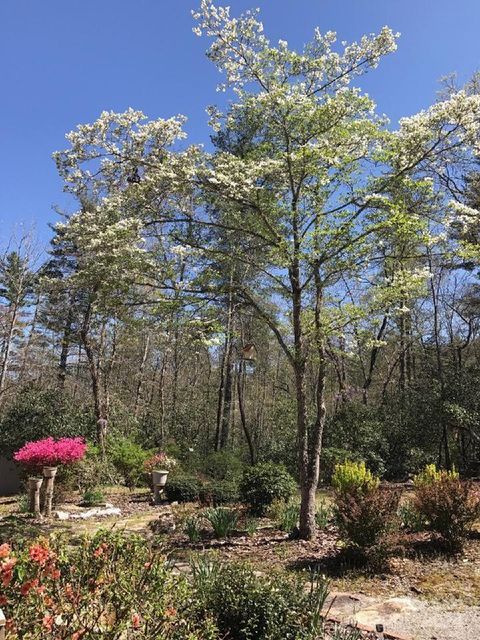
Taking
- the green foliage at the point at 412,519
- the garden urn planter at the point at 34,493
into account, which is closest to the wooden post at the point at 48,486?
the garden urn planter at the point at 34,493

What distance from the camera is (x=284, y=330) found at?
27.6 feet

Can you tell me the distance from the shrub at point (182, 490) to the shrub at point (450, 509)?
5.57m

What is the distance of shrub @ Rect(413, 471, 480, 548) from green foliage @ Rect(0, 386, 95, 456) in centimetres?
999

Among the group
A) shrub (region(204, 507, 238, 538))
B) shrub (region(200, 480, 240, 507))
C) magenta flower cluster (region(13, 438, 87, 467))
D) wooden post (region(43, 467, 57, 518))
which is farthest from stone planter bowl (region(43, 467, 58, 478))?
shrub (region(204, 507, 238, 538))

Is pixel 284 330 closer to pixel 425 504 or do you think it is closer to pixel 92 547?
pixel 425 504

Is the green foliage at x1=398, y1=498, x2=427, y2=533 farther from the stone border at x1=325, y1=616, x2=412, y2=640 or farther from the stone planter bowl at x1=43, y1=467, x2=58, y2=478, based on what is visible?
the stone planter bowl at x1=43, y1=467, x2=58, y2=478

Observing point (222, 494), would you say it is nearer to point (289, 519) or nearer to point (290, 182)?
point (289, 519)

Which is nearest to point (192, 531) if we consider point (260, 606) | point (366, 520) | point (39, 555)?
point (366, 520)

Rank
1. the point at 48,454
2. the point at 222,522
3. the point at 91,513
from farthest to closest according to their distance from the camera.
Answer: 1. the point at 91,513
2. the point at 48,454
3. the point at 222,522

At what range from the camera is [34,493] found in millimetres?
8391

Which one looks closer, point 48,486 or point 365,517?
point 365,517

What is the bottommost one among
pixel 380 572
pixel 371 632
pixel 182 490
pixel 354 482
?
pixel 371 632

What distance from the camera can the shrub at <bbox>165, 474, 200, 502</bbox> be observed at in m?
10.4

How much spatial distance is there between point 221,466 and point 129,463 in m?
2.48
